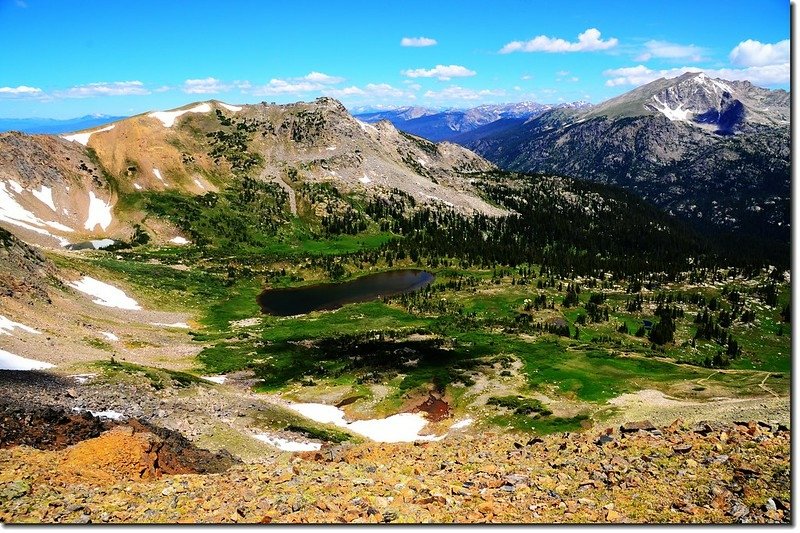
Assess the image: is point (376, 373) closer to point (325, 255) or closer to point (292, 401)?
point (292, 401)

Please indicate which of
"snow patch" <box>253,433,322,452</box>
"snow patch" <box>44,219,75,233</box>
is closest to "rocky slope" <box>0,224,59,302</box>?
"snow patch" <box>253,433,322,452</box>

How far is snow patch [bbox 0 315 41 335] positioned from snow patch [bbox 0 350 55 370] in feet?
26.8

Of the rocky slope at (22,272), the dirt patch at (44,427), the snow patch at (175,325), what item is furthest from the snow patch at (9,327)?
the snow patch at (175,325)

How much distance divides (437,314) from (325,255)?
65590mm

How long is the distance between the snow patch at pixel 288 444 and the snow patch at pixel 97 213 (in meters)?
155

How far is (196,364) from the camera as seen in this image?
222 feet

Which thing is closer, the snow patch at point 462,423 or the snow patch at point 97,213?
the snow patch at point 462,423

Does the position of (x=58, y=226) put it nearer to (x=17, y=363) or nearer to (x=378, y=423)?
(x=17, y=363)

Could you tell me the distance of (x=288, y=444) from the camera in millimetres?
40000

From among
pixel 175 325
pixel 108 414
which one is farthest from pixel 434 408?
pixel 175 325

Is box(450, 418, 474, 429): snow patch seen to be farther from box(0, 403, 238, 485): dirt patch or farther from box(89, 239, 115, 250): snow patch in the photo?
box(89, 239, 115, 250): snow patch

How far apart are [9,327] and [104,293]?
40182 mm

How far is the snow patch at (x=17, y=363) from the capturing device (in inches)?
1757

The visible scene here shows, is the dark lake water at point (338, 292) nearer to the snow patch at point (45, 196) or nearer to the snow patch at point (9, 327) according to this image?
the snow patch at point (9, 327)
